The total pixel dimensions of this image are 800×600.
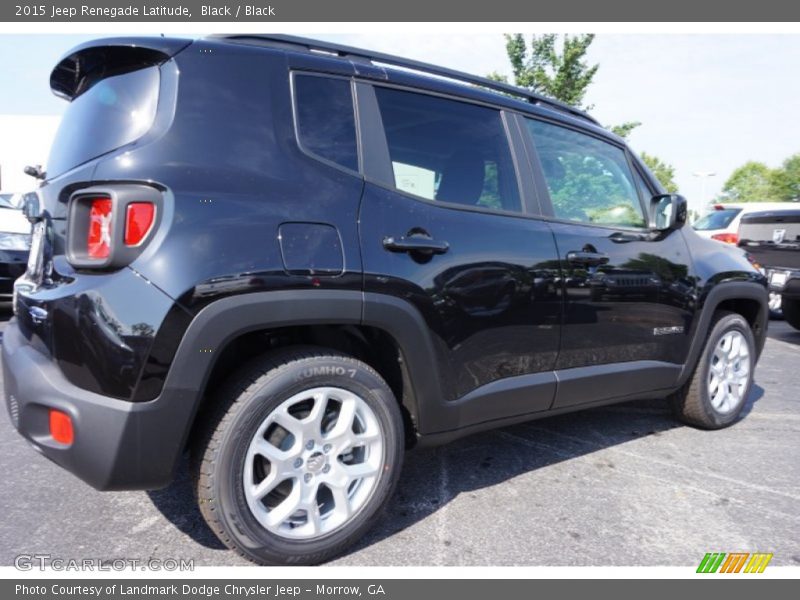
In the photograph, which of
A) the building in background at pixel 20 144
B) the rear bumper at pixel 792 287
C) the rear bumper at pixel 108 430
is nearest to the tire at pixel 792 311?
the rear bumper at pixel 792 287

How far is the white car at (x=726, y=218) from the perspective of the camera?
28.7 ft

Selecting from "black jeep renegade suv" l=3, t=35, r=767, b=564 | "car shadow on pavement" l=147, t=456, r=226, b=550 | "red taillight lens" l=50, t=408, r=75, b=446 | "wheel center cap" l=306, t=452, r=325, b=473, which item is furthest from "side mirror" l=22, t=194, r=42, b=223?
"wheel center cap" l=306, t=452, r=325, b=473

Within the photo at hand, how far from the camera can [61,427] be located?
1.76 m

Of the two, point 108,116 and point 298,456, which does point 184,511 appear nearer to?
point 298,456

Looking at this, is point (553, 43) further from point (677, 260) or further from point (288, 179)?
point (288, 179)

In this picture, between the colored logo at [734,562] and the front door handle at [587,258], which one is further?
the front door handle at [587,258]

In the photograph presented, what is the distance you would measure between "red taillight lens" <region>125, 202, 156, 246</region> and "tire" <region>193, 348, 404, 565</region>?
1.82 feet

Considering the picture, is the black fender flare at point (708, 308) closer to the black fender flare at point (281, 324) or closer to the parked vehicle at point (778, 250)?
the black fender flare at point (281, 324)

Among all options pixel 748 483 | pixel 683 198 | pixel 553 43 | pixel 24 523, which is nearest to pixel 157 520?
pixel 24 523

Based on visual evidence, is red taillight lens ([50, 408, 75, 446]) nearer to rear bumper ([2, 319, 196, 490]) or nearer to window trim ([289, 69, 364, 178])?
rear bumper ([2, 319, 196, 490])

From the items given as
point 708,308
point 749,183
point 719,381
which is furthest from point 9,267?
point 749,183

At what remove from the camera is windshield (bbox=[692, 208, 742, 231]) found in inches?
359

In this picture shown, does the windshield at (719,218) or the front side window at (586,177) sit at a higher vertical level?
the windshield at (719,218)

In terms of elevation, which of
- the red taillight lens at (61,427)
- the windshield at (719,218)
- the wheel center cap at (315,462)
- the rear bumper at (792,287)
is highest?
the windshield at (719,218)
